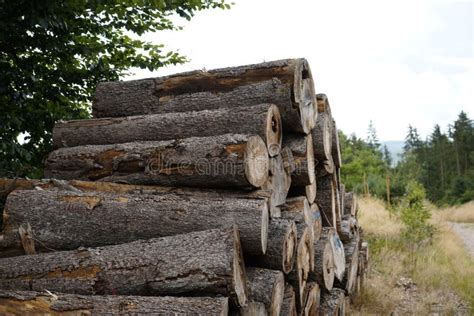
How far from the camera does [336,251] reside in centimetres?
489

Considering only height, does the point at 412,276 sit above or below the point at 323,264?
below

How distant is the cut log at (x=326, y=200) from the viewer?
4.98m

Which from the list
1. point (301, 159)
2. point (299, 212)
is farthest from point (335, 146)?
point (299, 212)

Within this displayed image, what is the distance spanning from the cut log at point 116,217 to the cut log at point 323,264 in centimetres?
122

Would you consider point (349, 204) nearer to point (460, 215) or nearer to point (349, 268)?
point (349, 268)

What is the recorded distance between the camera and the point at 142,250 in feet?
9.78

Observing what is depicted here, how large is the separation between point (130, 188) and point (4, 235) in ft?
3.26

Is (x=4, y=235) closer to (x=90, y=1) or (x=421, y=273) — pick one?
(x=90, y=1)

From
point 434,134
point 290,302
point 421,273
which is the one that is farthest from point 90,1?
point 434,134

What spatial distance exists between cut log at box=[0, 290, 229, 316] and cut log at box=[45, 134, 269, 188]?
1.12 m

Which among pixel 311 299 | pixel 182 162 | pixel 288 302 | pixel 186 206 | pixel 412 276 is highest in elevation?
pixel 182 162

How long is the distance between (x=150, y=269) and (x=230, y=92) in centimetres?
193

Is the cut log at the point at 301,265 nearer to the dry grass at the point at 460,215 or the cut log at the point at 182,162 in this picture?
the cut log at the point at 182,162

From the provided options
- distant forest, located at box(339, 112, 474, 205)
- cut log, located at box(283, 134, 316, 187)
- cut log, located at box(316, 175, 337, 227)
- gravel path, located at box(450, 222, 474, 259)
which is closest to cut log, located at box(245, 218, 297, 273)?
cut log, located at box(283, 134, 316, 187)
